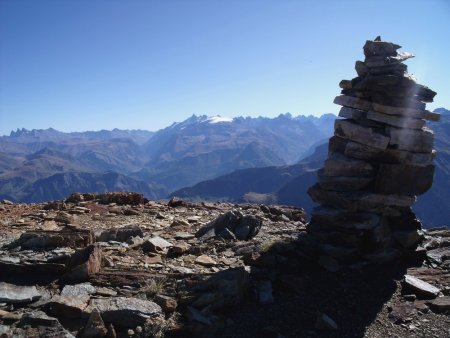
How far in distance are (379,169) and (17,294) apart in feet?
41.3

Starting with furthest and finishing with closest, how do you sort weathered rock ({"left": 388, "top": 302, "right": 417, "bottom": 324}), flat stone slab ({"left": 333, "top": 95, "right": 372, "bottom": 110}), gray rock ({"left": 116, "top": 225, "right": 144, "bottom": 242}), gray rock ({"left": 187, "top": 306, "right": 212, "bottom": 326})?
gray rock ({"left": 116, "top": 225, "right": 144, "bottom": 242})
flat stone slab ({"left": 333, "top": 95, "right": 372, "bottom": 110})
weathered rock ({"left": 388, "top": 302, "right": 417, "bottom": 324})
gray rock ({"left": 187, "top": 306, "right": 212, "bottom": 326})

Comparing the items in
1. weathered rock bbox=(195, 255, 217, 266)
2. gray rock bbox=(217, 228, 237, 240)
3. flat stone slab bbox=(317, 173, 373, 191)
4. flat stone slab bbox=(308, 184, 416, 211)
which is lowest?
weathered rock bbox=(195, 255, 217, 266)

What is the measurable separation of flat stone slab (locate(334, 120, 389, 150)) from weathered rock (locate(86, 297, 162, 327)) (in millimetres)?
9645

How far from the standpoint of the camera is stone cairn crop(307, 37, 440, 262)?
14.6m

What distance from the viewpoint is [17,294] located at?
35.1ft

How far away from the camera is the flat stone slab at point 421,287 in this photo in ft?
41.2

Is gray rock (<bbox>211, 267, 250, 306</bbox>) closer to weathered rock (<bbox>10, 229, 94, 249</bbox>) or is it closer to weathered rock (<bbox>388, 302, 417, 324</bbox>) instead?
weathered rock (<bbox>388, 302, 417, 324</bbox>)

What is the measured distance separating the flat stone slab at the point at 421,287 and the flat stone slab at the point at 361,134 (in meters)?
4.76

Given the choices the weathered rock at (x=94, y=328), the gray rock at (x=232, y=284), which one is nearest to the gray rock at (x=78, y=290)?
the weathered rock at (x=94, y=328)

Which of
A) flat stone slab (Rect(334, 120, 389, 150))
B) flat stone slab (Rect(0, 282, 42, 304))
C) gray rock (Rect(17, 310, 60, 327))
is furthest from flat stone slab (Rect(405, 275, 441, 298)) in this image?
flat stone slab (Rect(0, 282, 42, 304))

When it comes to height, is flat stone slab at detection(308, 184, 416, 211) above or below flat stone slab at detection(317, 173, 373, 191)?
below

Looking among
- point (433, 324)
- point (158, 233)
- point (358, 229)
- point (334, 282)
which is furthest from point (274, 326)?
point (158, 233)

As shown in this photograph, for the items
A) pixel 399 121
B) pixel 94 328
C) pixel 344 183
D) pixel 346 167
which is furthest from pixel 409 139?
pixel 94 328

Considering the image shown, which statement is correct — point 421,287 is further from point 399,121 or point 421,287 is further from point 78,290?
point 78,290
